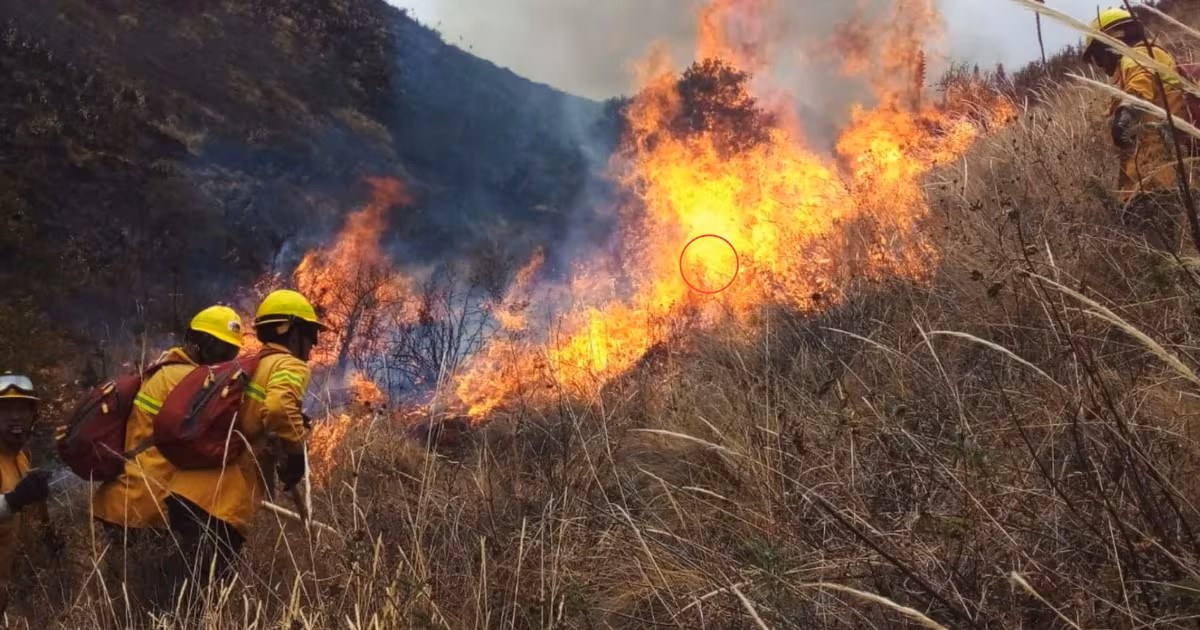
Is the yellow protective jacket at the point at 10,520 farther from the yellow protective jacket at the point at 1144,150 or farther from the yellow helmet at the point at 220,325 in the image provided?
the yellow protective jacket at the point at 1144,150

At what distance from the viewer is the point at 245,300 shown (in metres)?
14.8

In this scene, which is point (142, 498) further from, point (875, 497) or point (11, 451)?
point (875, 497)

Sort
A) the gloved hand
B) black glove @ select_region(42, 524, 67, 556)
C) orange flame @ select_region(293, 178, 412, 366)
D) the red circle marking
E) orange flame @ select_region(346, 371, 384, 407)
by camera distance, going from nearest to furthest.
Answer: black glove @ select_region(42, 524, 67, 556) → the gloved hand → orange flame @ select_region(346, 371, 384, 407) → the red circle marking → orange flame @ select_region(293, 178, 412, 366)

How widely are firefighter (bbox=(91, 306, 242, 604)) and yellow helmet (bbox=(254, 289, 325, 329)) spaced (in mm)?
271

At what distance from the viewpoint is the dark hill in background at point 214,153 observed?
44.4 ft

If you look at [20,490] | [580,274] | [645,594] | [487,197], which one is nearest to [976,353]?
[645,594]

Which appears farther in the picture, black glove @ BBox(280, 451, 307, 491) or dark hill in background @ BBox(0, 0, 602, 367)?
dark hill in background @ BBox(0, 0, 602, 367)

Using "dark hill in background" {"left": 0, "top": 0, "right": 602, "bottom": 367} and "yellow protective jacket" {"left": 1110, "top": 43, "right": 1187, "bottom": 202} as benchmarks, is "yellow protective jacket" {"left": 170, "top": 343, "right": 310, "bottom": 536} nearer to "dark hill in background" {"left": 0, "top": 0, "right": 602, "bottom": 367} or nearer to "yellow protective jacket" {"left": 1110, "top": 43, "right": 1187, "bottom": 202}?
"yellow protective jacket" {"left": 1110, "top": 43, "right": 1187, "bottom": 202}

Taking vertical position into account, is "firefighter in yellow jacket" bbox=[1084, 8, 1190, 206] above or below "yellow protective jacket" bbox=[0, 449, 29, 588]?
above

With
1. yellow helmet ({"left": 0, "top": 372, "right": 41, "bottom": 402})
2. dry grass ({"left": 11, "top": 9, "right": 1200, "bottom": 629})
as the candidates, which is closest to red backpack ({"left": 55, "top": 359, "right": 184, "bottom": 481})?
dry grass ({"left": 11, "top": 9, "right": 1200, "bottom": 629})

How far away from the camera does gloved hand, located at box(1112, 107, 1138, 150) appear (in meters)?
3.91

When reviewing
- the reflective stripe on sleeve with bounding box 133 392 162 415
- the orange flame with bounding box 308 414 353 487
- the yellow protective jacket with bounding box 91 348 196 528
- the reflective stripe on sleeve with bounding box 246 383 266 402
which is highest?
the reflective stripe on sleeve with bounding box 246 383 266 402

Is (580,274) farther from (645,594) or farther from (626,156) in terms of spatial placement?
(645,594)

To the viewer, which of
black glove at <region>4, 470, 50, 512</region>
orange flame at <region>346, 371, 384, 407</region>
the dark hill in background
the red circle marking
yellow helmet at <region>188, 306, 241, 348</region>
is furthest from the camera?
the dark hill in background
